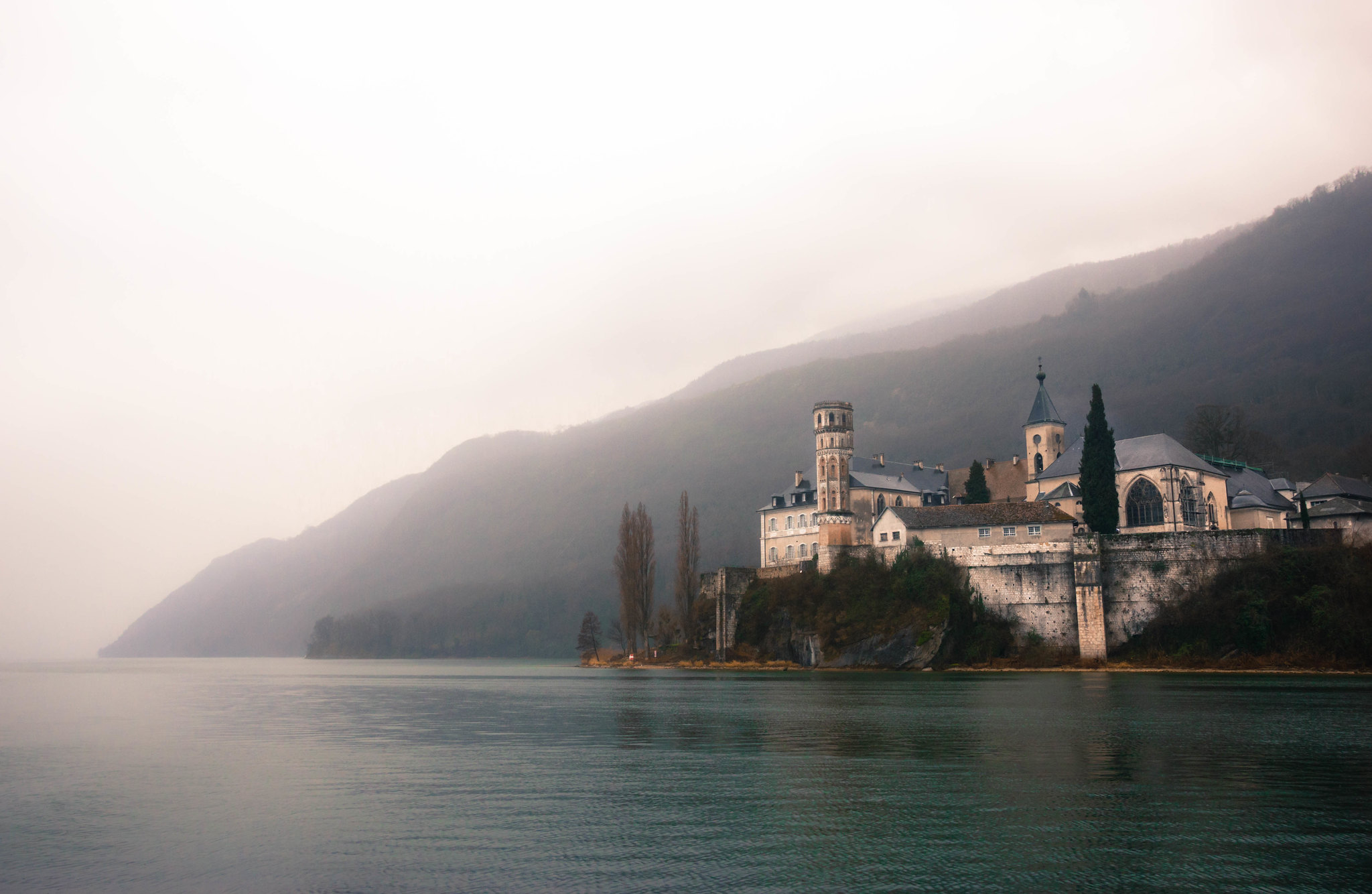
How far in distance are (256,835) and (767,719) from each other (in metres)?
22.6

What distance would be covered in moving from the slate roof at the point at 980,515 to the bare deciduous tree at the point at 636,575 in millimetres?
30830

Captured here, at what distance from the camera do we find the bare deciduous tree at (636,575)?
10225cm

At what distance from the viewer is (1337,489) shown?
7094 centimetres

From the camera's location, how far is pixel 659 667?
317 ft

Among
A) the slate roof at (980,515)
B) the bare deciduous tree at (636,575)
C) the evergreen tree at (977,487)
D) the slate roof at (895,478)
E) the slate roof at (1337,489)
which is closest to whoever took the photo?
the slate roof at (1337,489)

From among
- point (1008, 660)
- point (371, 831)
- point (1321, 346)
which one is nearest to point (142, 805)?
point (371, 831)

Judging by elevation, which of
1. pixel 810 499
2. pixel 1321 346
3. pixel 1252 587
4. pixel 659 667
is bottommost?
pixel 659 667

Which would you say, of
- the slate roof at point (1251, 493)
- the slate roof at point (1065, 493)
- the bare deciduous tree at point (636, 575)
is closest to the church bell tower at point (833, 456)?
the slate roof at point (1065, 493)

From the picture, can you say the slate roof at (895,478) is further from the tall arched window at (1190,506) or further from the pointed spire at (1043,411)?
the tall arched window at (1190,506)

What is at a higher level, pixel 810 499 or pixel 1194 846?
pixel 810 499

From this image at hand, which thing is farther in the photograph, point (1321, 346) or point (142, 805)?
point (1321, 346)

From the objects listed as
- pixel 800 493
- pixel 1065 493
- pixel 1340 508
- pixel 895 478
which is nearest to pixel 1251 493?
pixel 1340 508

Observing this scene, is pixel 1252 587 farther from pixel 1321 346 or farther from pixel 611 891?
pixel 1321 346

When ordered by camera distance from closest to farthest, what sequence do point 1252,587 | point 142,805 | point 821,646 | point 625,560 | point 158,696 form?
point 142,805, point 158,696, point 1252,587, point 821,646, point 625,560
